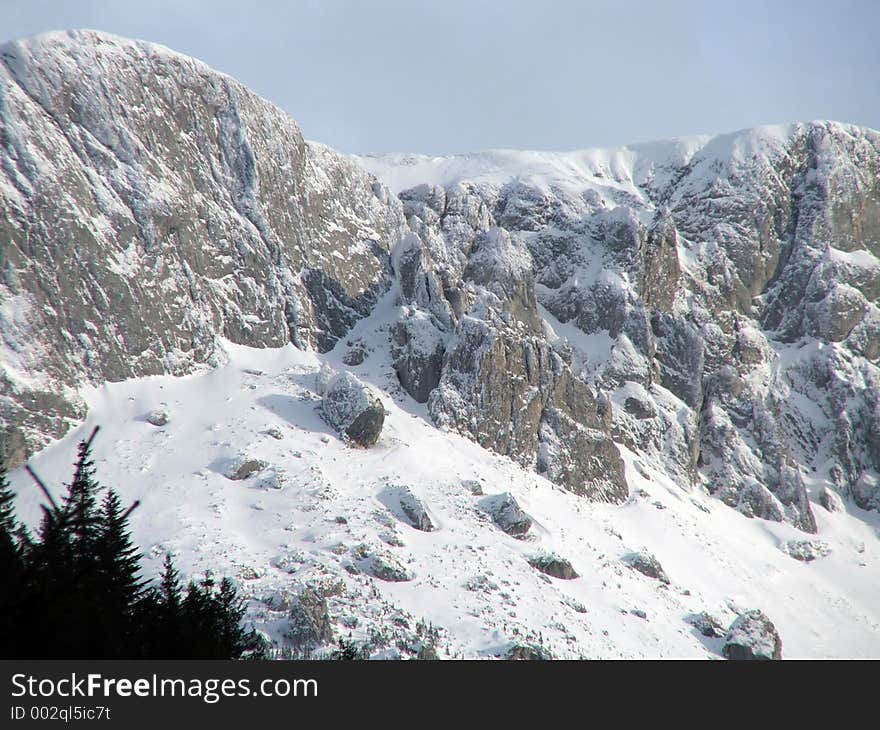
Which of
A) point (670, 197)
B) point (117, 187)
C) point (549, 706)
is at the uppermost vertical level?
point (670, 197)

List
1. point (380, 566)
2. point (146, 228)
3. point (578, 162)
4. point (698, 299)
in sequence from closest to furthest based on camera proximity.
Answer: point (380, 566) < point (146, 228) < point (698, 299) < point (578, 162)

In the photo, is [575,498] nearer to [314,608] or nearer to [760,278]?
[314,608]

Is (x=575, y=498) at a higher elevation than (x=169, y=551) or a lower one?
higher

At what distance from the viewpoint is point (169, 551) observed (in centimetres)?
6144

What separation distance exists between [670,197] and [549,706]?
130022mm

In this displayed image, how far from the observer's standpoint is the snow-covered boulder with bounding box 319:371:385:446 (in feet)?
265

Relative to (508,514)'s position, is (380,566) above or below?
below

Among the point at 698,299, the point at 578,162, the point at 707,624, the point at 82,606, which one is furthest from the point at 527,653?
the point at 578,162

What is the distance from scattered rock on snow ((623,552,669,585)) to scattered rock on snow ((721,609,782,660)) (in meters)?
6.90

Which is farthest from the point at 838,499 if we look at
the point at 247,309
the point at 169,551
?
the point at 169,551

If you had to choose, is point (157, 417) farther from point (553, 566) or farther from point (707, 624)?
point (707, 624)

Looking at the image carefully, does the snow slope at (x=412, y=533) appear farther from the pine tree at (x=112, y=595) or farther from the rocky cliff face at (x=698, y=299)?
the pine tree at (x=112, y=595)

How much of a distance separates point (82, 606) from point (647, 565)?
67.2 metres

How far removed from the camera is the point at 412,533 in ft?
235
